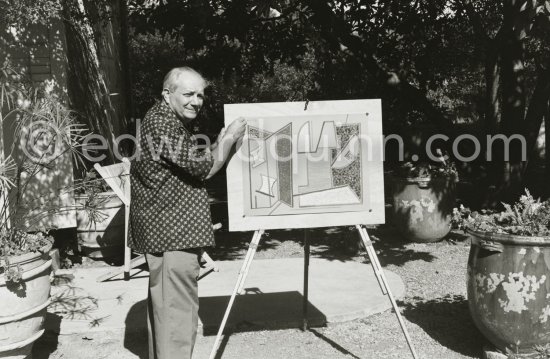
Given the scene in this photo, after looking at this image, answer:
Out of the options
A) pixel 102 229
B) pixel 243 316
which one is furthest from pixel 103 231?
pixel 243 316

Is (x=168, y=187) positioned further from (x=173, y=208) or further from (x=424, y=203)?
(x=424, y=203)

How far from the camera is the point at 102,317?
16.8 ft

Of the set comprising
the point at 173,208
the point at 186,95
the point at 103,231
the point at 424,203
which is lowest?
the point at 103,231

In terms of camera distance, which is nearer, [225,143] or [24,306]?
[225,143]

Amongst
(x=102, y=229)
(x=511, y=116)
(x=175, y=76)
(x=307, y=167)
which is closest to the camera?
(x=175, y=76)

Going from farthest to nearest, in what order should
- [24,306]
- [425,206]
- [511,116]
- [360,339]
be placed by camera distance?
[511,116]
[425,206]
[360,339]
[24,306]

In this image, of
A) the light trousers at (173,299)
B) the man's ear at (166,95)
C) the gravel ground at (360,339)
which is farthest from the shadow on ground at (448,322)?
the man's ear at (166,95)

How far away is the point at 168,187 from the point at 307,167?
1.15 meters

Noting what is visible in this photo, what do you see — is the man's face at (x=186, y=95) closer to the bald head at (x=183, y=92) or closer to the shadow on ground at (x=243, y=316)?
the bald head at (x=183, y=92)

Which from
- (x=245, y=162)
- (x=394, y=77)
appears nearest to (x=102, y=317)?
(x=245, y=162)

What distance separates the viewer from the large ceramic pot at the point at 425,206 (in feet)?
25.3

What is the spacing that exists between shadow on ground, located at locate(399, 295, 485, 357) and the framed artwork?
116 centimetres

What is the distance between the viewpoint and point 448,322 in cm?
495

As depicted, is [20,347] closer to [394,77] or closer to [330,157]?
[330,157]
